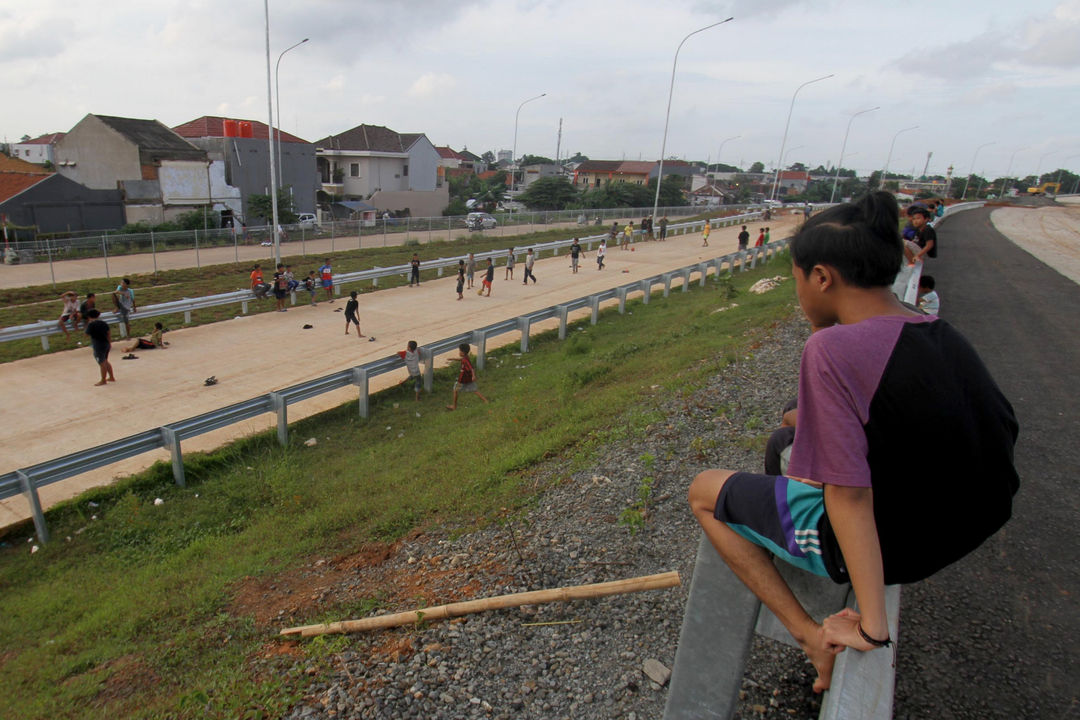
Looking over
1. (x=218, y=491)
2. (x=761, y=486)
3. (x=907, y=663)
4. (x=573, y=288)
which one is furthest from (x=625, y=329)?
(x=761, y=486)

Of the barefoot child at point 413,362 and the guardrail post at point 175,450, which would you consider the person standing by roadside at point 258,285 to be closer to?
the barefoot child at point 413,362

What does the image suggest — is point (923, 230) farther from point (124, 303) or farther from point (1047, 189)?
point (1047, 189)

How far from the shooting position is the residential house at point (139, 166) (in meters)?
39.6

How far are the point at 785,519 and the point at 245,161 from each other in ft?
165

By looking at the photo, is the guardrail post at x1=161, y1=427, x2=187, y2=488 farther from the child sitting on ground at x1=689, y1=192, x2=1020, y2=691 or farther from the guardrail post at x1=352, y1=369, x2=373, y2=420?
the child sitting on ground at x1=689, y1=192, x2=1020, y2=691

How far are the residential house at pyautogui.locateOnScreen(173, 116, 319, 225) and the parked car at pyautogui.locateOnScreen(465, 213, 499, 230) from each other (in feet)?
44.1

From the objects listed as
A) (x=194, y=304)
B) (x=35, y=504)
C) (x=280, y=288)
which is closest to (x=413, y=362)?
(x=35, y=504)

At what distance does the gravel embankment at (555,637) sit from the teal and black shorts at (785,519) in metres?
1.44

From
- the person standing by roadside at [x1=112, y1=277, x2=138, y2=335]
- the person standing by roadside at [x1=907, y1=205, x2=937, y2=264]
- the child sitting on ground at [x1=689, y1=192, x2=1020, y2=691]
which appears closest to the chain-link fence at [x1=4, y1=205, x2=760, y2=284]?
the person standing by roadside at [x1=112, y1=277, x2=138, y2=335]

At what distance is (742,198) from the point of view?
4087 inches

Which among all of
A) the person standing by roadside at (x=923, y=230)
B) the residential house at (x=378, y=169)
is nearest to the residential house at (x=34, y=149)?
the residential house at (x=378, y=169)

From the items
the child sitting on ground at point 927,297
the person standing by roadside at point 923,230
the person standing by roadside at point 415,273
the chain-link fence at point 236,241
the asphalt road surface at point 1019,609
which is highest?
the person standing by roadside at point 923,230

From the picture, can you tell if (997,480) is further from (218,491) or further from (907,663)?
(218,491)

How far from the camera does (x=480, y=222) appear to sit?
43.5 metres
